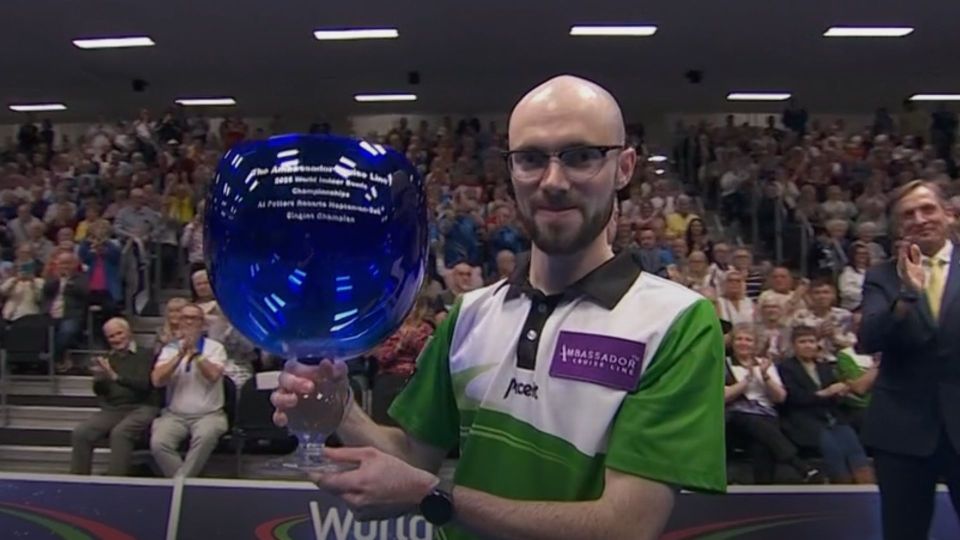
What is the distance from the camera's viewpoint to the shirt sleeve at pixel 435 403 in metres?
1.55

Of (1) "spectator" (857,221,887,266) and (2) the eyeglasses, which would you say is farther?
(1) "spectator" (857,221,887,266)

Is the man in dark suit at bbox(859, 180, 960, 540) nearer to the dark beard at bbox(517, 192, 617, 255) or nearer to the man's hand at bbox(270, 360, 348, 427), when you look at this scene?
the dark beard at bbox(517, 192, 617, 255)

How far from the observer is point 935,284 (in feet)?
9.38

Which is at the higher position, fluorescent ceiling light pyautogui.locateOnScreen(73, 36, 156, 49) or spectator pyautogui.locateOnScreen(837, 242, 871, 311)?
fluorescent ceiling light pyautogui.locateOnScreen(73, 36, 156, 49)

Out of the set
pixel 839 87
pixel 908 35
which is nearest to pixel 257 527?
pixel 908 35

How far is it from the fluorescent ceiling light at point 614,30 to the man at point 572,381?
897cm

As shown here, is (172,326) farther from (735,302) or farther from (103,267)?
(735,302)

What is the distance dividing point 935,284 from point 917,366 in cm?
24

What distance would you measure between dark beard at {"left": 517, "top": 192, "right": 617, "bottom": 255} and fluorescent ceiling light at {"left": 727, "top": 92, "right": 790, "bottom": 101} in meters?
12.9

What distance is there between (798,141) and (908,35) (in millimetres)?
2202

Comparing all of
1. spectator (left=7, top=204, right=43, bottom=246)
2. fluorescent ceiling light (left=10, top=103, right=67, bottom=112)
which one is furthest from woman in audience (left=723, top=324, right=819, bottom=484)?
fluorescent ceiling light (left=10, top=103, right=67, bottom=112)

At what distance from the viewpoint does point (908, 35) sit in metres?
10.5

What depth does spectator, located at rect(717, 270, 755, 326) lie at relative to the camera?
20.5 ft

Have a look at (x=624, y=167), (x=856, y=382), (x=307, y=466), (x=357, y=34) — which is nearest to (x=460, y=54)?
(x=357, y=34)
